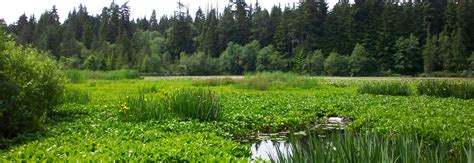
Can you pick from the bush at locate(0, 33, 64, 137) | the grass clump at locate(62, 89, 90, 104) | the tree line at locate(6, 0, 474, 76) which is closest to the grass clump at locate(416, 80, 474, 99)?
the grass clump at locate(62, 89, 90, 104)

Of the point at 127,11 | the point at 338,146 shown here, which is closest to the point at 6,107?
the point at 338,146

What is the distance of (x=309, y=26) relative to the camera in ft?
206

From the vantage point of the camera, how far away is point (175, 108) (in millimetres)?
11656

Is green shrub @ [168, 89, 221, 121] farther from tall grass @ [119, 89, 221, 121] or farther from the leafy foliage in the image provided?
the leafy foliage

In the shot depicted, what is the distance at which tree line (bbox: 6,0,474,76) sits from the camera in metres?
51.6

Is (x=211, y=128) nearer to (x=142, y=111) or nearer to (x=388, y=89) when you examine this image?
(x=142, y=111)

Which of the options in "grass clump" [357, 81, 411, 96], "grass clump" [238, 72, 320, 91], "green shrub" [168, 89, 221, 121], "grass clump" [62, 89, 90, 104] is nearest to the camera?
"green shrub" [168, 89, 221, 121]

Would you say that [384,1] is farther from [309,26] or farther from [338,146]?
[338,146]

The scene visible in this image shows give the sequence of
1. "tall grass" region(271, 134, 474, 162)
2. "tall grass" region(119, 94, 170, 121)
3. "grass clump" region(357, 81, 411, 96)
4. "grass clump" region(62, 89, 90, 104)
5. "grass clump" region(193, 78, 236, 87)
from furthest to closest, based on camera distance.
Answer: "grass clump" region(193, 78, 236, 87), "grass clump" region(357, 81, 411, 96), "grass clump" region(62, 89, 90, 104), "tall grass" region(119, 94, 170, 121), "tall grass" region(271, 134, 474, 162)

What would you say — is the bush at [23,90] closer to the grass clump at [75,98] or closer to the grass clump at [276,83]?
the grass clump at [75,98]

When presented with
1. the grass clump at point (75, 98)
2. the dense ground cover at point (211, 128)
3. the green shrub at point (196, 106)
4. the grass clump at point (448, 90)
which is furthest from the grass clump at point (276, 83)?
the green shrub at point (196, 106)

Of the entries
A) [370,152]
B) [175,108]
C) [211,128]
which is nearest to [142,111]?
[175,108]

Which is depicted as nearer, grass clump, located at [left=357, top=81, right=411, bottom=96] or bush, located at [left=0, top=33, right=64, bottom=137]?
bush, located at [left=0, top=33, right=64, bottom=137]

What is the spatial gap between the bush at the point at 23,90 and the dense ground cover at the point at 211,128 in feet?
1.67
